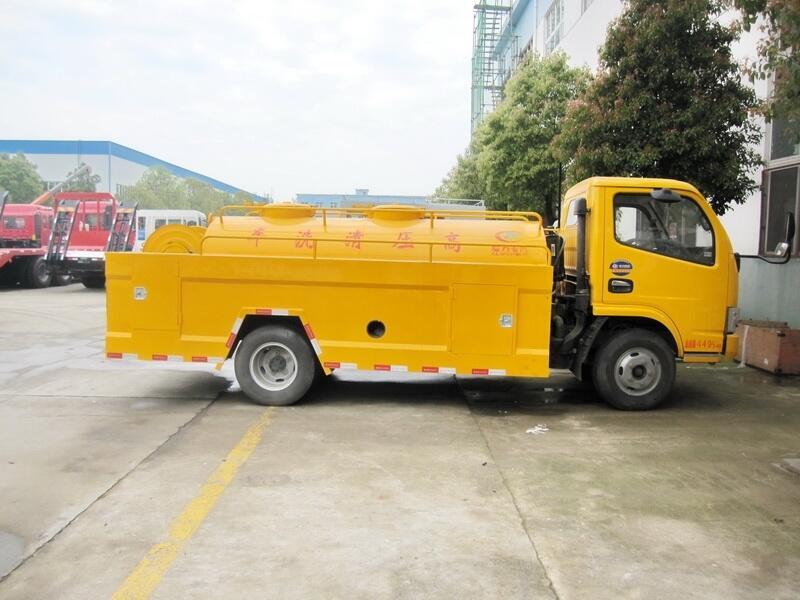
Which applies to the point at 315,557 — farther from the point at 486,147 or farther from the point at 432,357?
the point at 486,147

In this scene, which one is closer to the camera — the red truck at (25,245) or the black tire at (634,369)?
the black tire at (634,369)

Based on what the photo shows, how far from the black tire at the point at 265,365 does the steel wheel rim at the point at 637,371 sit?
3324mm

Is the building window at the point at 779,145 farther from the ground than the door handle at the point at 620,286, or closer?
farther from the ground

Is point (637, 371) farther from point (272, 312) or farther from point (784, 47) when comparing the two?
point (272, 312)

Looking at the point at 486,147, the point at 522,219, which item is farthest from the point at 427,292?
the point at 486,147

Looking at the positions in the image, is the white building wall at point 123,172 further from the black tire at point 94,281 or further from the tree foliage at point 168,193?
the black tire at point 94,281

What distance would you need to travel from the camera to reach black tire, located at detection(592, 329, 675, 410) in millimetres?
7367

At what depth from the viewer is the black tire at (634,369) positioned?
737cm

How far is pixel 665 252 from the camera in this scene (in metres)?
7.28

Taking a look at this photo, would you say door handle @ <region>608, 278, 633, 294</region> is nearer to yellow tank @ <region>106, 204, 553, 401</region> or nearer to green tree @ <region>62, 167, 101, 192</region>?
yellow tank @ <region>106, 204, 553, 401</region>

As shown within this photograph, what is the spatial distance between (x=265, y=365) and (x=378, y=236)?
6.11 feet

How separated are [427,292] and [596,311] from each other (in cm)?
180

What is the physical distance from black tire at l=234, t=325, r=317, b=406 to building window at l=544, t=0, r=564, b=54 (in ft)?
82.2

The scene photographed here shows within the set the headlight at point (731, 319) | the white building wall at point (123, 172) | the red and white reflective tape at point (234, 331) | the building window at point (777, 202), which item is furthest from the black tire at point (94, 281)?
the white building wall at point (123, 172)
